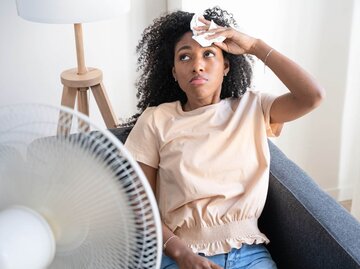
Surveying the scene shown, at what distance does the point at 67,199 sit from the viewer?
0.62 metres

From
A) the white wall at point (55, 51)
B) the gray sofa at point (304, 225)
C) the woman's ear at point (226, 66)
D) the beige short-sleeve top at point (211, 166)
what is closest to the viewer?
the gray sofa at point (304, 225)

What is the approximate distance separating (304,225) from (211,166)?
25 centimetres

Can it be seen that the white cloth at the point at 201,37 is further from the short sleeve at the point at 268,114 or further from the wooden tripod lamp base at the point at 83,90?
the wooden tripod lamp base at the point at 83,90

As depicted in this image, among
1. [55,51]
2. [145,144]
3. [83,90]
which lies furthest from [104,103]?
[145,144]

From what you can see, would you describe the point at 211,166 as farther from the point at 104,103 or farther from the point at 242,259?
the point at 104,103

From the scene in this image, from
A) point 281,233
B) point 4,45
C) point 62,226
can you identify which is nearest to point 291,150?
point 281,233

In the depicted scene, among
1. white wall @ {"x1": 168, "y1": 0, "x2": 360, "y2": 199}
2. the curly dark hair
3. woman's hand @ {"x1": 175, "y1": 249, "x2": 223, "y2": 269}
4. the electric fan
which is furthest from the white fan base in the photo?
white wall @ {"x1": 168, "y1": 0, "x2": 360, "y2": 199}

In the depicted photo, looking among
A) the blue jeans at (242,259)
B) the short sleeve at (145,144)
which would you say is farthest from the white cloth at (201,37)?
the blue jeans at (242,259)

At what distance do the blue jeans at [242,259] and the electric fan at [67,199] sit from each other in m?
0.46

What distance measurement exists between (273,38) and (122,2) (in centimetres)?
→ 68

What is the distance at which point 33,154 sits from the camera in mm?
639

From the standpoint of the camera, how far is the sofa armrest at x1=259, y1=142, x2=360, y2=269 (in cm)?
99

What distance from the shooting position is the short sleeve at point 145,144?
114 cm

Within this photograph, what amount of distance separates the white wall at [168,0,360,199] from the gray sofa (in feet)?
1.96
